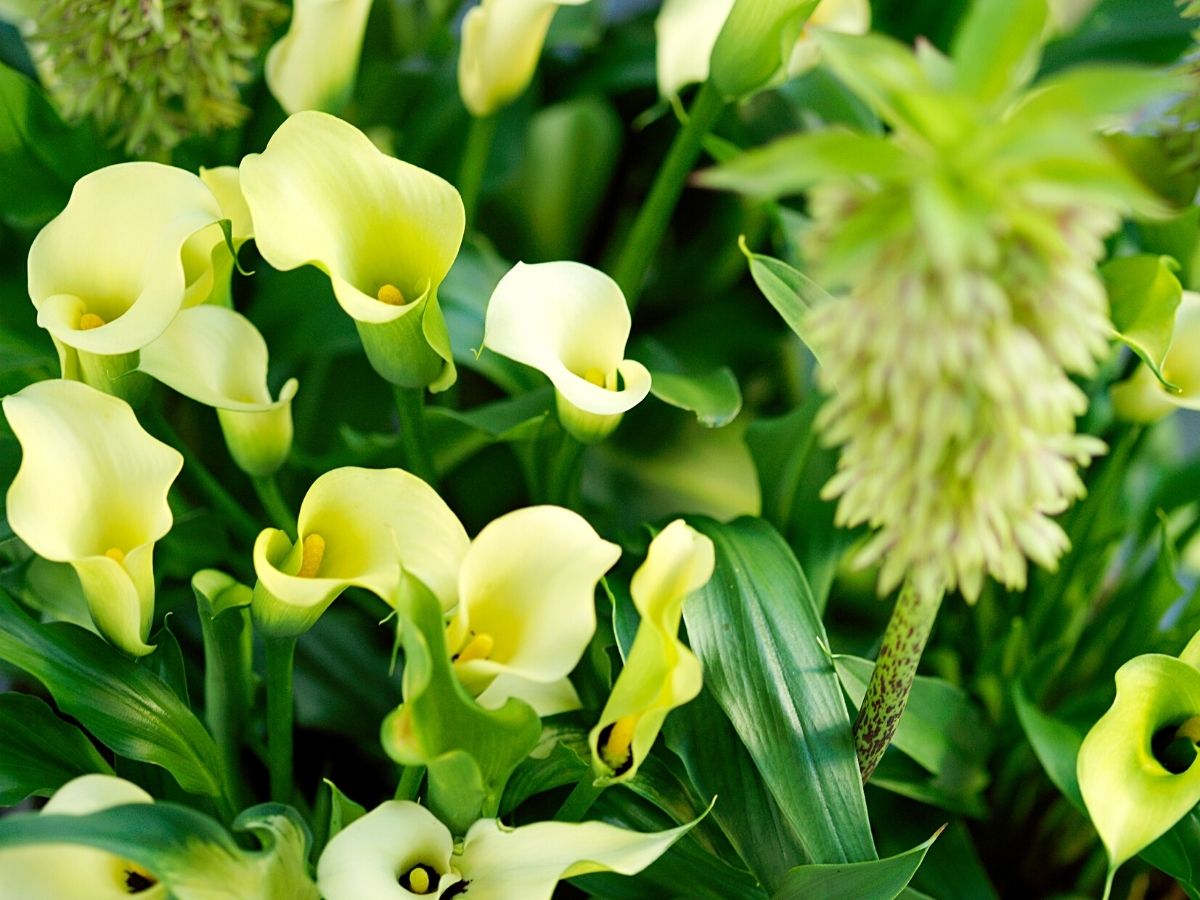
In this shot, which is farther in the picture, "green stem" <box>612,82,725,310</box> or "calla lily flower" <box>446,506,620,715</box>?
"green stem" <box>612,82,725,310</box>

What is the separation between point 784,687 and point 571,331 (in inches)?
4.8

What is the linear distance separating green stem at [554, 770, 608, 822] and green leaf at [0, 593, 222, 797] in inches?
4.2

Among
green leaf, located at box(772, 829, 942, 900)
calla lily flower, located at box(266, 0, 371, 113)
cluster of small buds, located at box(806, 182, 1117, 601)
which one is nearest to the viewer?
cluster of small buds, located at box(806, 182, 1117, 601)

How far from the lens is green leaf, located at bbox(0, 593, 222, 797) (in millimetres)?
321

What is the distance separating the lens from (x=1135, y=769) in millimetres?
337

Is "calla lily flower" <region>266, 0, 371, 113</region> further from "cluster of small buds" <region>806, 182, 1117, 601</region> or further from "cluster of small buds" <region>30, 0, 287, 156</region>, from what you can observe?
"cluster of small buds" <region>806, 182, 1117, 601</region>

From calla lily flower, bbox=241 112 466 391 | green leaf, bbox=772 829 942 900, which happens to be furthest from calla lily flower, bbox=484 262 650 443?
green leaf, bbox=772 829 942 900

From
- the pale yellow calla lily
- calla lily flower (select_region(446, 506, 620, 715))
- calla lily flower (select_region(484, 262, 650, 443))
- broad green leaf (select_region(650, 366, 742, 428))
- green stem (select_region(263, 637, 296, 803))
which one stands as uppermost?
calla lily flower (select_region(484, 262, 650, 443))

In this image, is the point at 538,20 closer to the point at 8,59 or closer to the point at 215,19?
the point at 215,19

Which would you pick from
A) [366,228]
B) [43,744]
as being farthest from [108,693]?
[366,228]

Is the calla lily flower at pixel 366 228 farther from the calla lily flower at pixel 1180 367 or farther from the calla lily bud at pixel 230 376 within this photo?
the calla lily flower at pixel 1180 367

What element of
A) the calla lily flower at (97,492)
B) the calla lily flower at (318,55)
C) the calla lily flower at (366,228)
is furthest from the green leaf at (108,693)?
the calla lily flower at (318,55)

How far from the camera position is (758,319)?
0.60 m

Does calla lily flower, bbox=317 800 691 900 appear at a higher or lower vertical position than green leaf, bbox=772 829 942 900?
higher
